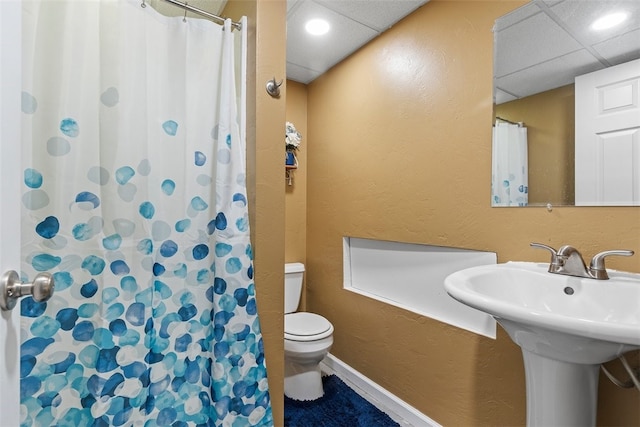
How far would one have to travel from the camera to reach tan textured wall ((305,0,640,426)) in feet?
4.07

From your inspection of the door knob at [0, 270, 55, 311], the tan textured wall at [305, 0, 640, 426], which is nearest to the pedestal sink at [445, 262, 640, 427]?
the tan textured wall at [305, 0, 640, 426]

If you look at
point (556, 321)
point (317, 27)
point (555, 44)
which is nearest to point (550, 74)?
point (555, 44)

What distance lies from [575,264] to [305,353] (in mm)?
1337

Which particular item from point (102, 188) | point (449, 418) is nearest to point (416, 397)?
point (449, 418)

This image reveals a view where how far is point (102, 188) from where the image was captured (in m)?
1.04

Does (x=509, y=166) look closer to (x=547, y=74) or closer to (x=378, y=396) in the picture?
(x=547, y=74)

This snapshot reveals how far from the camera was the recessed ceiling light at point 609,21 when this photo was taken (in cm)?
103

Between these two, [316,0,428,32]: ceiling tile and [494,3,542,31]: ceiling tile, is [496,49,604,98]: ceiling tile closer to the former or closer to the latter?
[494,3,542,31]: ceiling tile

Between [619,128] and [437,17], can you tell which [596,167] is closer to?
[619,128]

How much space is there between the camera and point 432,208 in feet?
5.27

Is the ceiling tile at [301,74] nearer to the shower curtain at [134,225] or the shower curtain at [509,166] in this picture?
the shower curtain at [134,225]

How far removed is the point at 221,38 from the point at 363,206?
1.24 m

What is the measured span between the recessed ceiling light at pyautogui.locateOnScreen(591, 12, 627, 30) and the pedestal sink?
2.78ft

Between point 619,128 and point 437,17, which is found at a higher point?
point 437,17
